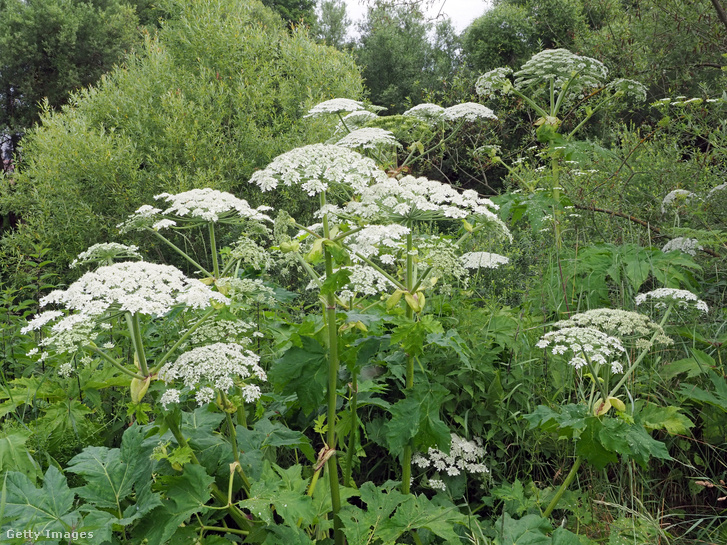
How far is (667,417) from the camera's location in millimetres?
2572

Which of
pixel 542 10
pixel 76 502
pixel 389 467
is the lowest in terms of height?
pixel 389 467

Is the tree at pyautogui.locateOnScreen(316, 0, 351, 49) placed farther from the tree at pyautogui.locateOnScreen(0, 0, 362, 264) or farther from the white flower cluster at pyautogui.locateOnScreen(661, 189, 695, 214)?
the white flower cluster at pyautogui.locateOnScreen(661, 189, 695, 214)

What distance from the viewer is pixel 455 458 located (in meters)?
2.84

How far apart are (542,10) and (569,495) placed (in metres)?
13.8

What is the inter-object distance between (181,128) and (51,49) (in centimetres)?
1332

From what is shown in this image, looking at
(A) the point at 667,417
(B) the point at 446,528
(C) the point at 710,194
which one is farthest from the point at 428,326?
(C) the point at 710,194

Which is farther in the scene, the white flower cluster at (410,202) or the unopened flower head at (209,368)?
the white flower cluster at (410,202)

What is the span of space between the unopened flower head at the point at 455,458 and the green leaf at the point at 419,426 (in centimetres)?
49

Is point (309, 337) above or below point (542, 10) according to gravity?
below

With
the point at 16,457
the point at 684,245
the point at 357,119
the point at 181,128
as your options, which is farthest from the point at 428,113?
the point at 181,128

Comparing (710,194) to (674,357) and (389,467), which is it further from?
(389,467)

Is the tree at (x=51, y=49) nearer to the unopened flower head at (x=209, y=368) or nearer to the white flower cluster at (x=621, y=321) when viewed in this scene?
the unopened flower head at (x=209, y=368)

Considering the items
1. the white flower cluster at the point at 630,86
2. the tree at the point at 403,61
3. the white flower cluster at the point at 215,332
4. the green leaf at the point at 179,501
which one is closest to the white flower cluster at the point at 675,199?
the white flower cluster at the point at 630,86

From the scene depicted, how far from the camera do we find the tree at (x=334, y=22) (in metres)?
21.1
